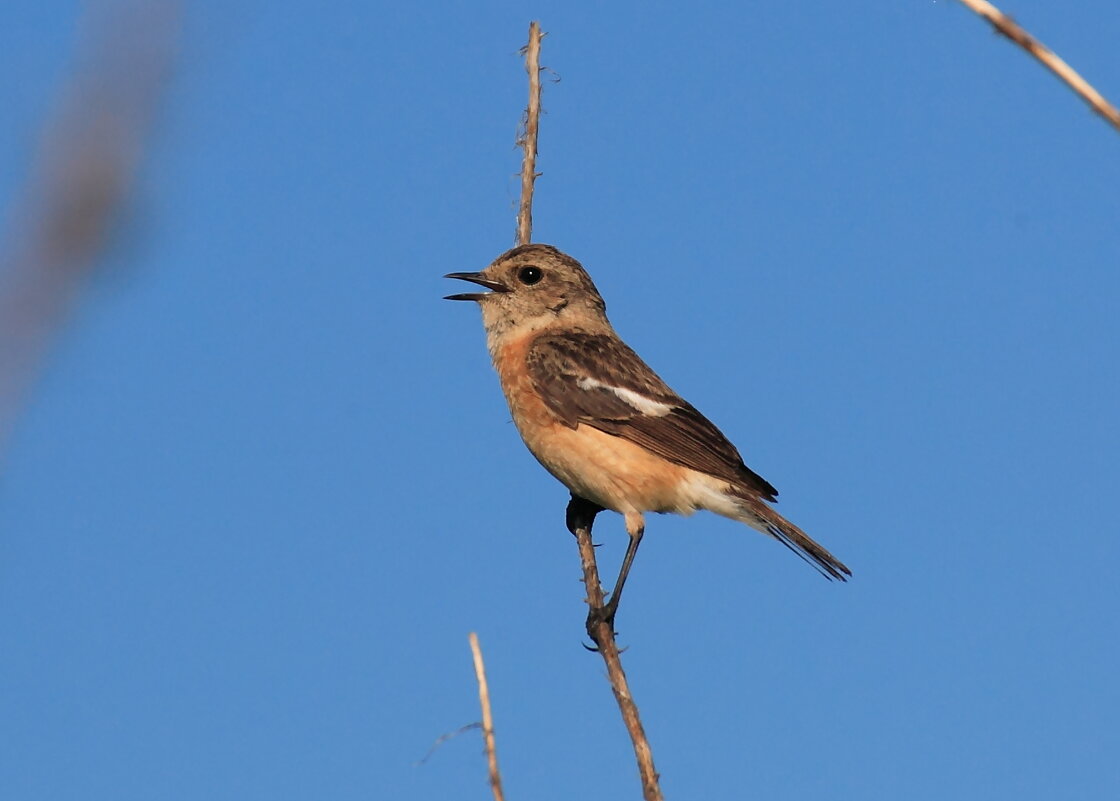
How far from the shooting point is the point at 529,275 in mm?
9086

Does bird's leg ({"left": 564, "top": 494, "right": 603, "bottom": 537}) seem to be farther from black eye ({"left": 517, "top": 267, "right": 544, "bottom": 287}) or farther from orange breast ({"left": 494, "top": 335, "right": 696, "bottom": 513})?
black eye ({"left": 517, "top": 267, "right": 544, "bottom": 287})

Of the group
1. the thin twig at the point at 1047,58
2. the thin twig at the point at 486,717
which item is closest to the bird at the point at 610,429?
the thin twig at the point at 486,717

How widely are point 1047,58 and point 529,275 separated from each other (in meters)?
6.91

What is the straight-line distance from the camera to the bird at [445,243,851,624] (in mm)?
8406

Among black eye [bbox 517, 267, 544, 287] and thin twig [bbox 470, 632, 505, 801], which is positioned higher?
black eye [bbox 517, 267, 544, 287]

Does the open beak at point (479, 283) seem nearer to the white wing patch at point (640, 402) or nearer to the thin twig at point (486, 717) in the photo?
the white wing patch at point (640, 402)

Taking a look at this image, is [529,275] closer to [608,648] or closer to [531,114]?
[531,114]

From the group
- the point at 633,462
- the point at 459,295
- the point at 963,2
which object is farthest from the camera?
the point at 459,295

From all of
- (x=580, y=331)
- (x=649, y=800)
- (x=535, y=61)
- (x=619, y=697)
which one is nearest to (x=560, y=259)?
(x=580, y=331)

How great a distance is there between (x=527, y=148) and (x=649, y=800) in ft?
15.7

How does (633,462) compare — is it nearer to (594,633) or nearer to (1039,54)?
(594,633)

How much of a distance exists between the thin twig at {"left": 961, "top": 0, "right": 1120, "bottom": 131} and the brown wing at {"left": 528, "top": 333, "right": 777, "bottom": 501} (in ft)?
20.5

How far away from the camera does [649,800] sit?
402 centimetres

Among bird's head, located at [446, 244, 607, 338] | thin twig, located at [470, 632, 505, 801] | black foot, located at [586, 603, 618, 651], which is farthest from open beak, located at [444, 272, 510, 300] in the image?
thin twig, located at [470, 632, 505, 801]
